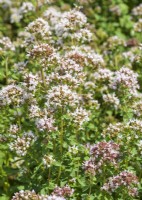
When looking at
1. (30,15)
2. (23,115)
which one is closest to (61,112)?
(23,115)

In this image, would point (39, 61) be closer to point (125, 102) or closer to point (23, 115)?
point (23, 115)

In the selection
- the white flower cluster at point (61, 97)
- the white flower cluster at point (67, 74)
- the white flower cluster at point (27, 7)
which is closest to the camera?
the white flower cluster at point (61, 97)

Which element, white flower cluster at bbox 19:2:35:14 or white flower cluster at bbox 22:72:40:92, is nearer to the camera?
white flower cluster at bbox 22:72:40:92

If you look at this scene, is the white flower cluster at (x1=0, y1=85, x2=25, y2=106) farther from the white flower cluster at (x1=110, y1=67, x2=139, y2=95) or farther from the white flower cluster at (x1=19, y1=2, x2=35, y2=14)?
the white flower cluster at (x1=19, y1=2, x2=35, y2=14)

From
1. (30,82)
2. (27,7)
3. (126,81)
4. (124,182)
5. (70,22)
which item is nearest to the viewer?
(124,182)

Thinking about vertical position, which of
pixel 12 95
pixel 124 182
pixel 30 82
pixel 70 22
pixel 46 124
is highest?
pixel 70 22

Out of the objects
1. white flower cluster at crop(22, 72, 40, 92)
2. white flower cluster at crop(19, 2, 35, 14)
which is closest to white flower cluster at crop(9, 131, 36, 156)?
white flower cluster at crop(22, 72, 40, 92)

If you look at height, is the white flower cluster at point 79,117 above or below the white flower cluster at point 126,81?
below

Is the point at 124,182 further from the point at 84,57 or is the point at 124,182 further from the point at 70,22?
the point at 70,22

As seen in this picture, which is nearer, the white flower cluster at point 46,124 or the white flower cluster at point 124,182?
the white flower cluster at point 124,182

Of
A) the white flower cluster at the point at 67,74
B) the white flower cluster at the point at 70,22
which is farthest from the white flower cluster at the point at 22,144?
the white flower cluster at the point at 70,22

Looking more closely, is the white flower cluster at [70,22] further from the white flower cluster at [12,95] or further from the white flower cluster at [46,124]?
the white flower cluster at [46,124]

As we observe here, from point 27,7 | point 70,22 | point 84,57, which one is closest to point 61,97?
point 84,57
